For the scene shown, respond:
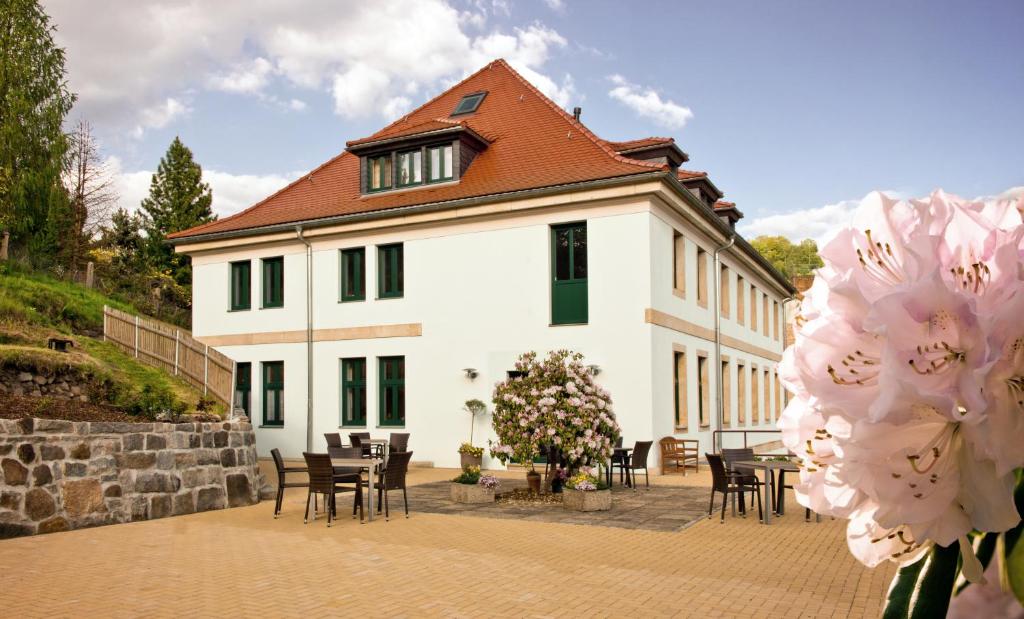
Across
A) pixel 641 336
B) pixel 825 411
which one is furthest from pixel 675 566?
pixel 641 336

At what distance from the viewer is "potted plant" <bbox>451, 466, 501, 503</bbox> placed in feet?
49.8

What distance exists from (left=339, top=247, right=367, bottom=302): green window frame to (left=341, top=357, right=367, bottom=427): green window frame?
198cm

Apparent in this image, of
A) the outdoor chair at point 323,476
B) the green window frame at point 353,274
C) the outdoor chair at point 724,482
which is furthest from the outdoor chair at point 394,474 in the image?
the green window frame at point 353,274

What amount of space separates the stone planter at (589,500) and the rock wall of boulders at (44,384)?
26.7 ft

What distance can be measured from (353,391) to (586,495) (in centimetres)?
1286

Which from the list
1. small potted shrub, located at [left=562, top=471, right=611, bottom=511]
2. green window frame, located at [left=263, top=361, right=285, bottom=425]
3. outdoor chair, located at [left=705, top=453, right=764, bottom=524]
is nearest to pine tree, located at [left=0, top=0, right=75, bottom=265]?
green window frame, located at [left=263, top=361, right=285, bottom=425]

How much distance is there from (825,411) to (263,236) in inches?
1107

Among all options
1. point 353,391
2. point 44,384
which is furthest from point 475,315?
point 44,384

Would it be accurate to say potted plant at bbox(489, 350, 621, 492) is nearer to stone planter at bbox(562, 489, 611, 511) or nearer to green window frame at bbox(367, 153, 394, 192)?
stone planter at bbox(562, 489, 611, 511)

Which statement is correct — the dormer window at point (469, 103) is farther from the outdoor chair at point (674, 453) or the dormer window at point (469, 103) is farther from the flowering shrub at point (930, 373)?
the flowering shrub at point (930, 373)

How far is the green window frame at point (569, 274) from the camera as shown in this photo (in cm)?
2216

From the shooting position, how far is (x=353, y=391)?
25.5m

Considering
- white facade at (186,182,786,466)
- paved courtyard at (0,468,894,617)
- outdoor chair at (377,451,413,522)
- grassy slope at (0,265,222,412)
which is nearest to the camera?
paved courtyard at (0,468,894,617)

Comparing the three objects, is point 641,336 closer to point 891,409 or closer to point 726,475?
point 726,475
